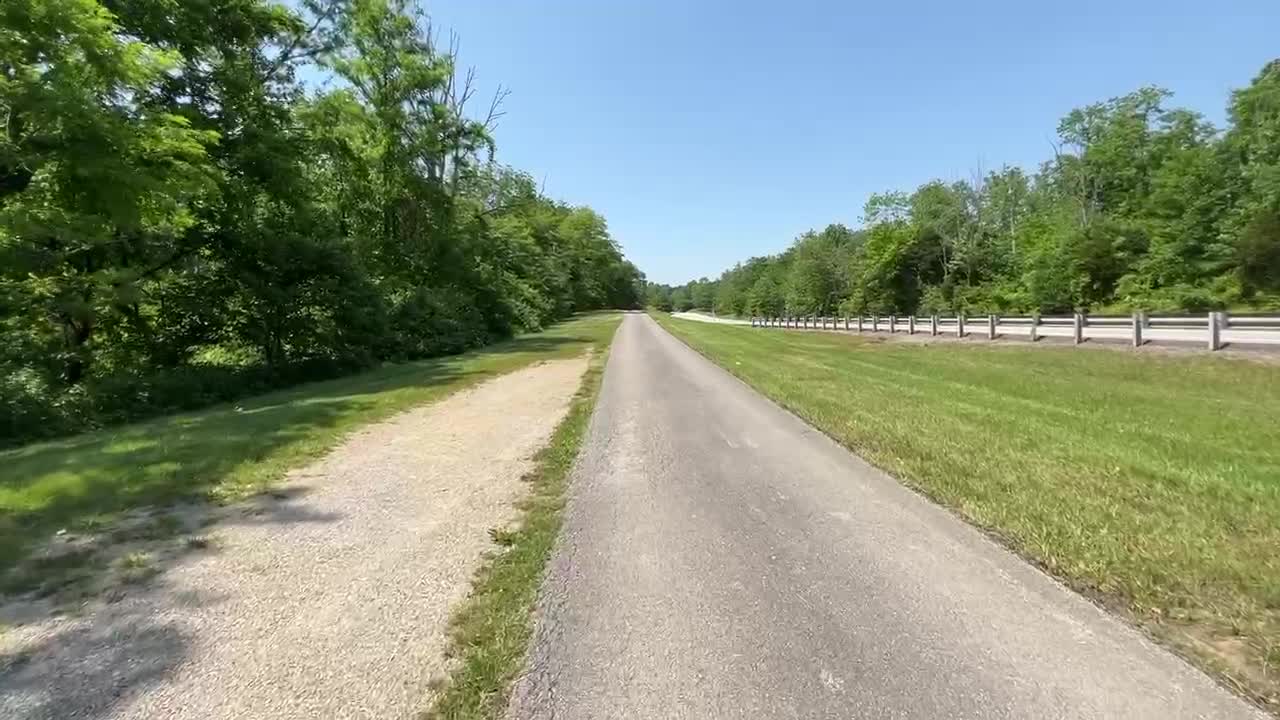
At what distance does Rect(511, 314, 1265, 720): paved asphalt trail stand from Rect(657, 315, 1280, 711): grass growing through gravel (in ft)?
0.94

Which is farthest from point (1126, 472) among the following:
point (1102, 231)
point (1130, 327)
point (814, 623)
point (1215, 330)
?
point (1102, 231)

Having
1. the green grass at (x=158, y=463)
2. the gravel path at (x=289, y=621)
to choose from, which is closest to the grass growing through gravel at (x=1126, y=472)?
the gravel path at (x=289, y=621)

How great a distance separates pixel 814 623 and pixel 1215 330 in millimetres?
17686

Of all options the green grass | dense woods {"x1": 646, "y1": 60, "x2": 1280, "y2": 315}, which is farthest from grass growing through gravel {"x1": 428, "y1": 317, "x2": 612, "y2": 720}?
dense woods {"x1": 646, "y1": 60, "x2": 1280, "y2": 315}

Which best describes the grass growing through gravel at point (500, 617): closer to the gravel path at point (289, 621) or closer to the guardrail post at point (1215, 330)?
the gravel path at point (289, 621)

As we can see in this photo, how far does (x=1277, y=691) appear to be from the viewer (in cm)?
270

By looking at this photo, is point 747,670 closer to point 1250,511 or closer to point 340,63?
point 1250,511

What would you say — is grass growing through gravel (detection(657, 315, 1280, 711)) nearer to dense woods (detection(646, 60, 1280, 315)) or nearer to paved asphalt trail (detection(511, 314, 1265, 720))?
paved asphalt trail (detection(511, 314, 1265, 720))

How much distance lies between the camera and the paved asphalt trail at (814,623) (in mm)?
2725

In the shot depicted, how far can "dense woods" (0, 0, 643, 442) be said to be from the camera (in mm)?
10523

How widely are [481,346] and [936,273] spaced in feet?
144

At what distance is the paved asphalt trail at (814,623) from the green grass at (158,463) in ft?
12.2

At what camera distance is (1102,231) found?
4116 centimetres

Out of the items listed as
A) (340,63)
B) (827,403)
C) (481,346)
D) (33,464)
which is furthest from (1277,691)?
(340,63)
